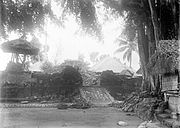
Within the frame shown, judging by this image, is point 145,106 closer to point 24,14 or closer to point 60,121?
point 60,121

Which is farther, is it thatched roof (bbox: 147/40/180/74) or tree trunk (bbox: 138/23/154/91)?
tree trunk (bbox: 138/23/154/91)

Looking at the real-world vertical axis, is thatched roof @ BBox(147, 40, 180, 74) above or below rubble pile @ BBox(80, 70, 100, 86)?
above

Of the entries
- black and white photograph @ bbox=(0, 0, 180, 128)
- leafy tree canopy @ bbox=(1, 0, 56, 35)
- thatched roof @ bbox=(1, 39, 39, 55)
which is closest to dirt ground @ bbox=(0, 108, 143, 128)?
black and white photograph @ bbox=(0, 0, 180, 128)

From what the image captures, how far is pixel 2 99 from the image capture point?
416 inches

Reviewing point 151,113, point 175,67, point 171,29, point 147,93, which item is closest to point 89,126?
point 151,113

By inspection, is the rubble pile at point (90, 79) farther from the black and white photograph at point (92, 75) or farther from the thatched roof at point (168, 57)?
the thatched roof at point (168, 57)

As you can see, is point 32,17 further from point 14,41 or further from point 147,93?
point 147,93

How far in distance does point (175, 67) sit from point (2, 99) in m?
9.20

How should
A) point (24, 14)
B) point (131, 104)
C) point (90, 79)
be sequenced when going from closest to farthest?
point (131, 104) → point (24, 14) → point (90, 79)

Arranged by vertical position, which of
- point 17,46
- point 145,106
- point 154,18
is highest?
point 154,18

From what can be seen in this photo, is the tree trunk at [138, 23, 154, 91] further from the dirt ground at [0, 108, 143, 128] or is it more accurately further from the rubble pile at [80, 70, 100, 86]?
the rubble pile at [80, 70, 100, 86]

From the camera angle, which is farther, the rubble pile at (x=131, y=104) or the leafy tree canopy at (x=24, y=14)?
the leafy tree canopy at (x=24, y=14)

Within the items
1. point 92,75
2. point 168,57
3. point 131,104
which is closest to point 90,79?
point 92,75

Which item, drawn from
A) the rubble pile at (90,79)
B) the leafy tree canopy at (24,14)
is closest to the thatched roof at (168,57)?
→ the rubble pile at (90,79)
